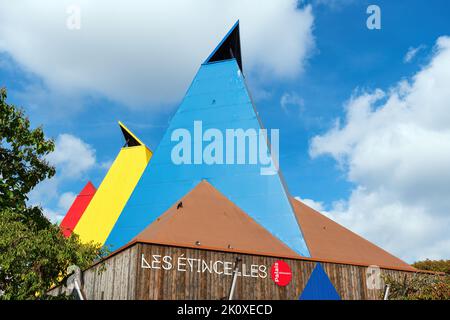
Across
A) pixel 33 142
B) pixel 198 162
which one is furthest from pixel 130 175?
pixel 33 142

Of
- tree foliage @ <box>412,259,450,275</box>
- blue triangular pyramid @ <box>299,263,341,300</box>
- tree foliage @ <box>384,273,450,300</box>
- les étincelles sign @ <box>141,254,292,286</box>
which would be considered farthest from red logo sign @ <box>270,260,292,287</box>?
tree foliage @ <box>412,259,450,275</box>

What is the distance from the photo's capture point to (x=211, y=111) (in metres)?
23.0

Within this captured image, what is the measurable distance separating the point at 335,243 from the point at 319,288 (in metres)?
4.78

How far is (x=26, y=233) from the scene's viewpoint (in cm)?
1239

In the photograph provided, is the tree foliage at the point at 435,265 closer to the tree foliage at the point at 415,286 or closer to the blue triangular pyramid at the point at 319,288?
the tree foliage at the point at 415,286

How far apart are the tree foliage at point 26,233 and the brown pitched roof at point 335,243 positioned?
930 cm

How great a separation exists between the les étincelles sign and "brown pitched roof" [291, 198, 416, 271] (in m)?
3.23

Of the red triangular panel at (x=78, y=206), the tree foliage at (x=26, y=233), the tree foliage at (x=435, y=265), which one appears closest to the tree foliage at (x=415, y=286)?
the tree foliage at (x=26, y=233)

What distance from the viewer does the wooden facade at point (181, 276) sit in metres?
13.1

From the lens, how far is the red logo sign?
15398 mm

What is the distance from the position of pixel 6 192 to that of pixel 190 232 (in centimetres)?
644
